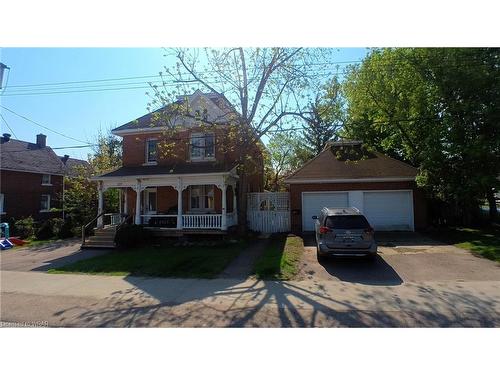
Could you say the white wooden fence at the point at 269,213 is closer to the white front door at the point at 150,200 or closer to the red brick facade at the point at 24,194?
the white front door at the point at 150,200

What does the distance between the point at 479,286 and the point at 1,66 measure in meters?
13.9

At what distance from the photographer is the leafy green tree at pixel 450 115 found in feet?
49.1

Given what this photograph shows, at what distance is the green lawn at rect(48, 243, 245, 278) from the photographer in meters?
10.5

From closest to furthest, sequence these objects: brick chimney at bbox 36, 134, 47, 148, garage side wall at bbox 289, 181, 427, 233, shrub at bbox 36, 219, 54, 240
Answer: garage side wall at bbox 289, 181, 427, 233 → shrub at bbox 36, 219, 54, 240 → brick chimney at bbox 36, 134, 47, 148

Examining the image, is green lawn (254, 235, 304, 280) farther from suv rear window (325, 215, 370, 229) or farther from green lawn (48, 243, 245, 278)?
suv rear window (325, 215, 370, 229)

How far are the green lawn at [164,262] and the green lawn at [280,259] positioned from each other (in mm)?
1294

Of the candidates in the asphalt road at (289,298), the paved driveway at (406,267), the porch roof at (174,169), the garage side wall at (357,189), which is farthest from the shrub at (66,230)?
the paved driveway at (406,267)

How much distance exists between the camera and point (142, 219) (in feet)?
60.7

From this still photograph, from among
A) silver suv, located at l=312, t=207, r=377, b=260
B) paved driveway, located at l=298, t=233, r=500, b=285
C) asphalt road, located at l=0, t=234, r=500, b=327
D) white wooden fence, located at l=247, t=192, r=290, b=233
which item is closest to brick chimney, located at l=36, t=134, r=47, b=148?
white wooden fence, located at l=247, t=192, r=290, b=233

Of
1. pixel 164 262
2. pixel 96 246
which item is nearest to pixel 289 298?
pixel 164 262

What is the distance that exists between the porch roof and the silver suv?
287 inches

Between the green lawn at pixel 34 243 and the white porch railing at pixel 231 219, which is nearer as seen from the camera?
the white porch railing at pixel 231 219

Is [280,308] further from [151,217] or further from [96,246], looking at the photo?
[151,217]

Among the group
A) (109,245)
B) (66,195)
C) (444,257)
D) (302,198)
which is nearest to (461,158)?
(444,257)
